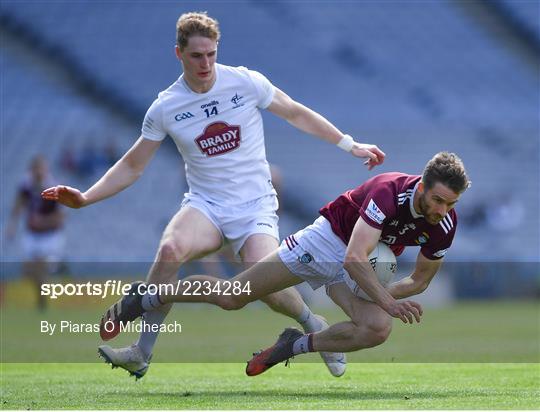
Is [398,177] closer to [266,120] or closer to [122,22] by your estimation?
[266,120]

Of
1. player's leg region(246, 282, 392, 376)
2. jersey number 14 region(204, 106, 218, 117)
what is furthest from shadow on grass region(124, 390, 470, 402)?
jersey number 14 region(204, 106, 218, 117)

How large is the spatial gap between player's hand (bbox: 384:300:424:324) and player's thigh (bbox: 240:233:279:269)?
55.4 inches

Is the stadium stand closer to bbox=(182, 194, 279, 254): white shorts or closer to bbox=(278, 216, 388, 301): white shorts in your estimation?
bbox=(182, 194, 279, 254): white shorts

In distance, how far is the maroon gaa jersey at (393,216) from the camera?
23.7 ft

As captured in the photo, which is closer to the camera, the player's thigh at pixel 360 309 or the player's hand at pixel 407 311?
the player's hand at pixel 407 311

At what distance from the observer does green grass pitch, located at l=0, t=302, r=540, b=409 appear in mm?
7023

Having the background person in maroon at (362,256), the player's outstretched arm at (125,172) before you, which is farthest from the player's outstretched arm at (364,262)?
the player's outstretched arm at (125,172)

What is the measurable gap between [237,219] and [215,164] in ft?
1.41

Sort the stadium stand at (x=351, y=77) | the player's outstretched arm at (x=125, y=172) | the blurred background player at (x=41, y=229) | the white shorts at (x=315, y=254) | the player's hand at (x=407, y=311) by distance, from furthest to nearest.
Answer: the stadium stand at (x=351, y=77)
the blurred background player at (x=41, y=229)
the player's outstretched arm at (x=125, y=172)
the white shorts at (x=315, y=254)
the player's hand at (x=407, y=311)

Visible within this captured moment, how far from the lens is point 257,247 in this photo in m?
8.24

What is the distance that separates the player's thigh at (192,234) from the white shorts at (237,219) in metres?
0.05

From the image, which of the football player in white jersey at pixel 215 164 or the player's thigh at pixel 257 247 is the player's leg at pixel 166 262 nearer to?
the football player in white jersey at pixel 215 164

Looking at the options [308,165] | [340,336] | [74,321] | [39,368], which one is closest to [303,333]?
[340,336]

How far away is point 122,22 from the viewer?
2670 cm
